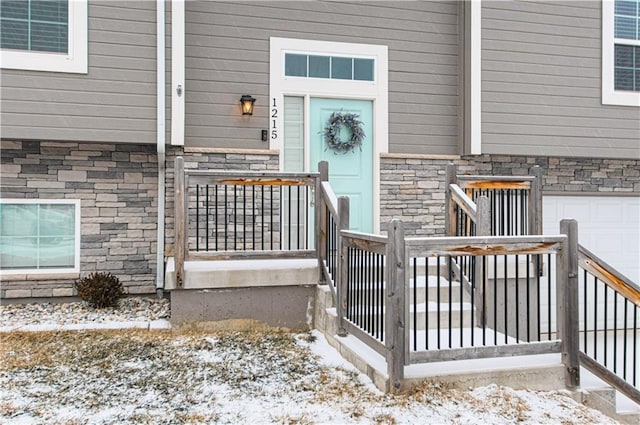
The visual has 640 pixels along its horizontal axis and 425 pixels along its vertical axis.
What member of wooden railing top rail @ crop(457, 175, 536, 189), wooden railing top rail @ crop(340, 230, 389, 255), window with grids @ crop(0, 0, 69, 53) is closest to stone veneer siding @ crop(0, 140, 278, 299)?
window with grids @ crop(0, 0, 69, 53)

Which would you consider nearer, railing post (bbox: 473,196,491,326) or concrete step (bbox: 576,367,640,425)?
concrete step (bbox: 576,367,640,425)

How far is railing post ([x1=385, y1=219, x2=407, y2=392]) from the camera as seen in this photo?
3166mm

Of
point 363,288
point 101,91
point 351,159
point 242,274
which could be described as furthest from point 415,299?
point 101,91

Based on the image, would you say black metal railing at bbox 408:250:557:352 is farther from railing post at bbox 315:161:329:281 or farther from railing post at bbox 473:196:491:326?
railing post at bbox 315:161:329:281

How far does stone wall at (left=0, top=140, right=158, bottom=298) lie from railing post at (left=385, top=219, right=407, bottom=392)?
3973 mm

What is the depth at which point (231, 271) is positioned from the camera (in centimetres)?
472

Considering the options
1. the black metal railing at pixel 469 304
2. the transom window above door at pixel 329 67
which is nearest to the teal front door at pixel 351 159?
the transom window above door at pixel 329 67

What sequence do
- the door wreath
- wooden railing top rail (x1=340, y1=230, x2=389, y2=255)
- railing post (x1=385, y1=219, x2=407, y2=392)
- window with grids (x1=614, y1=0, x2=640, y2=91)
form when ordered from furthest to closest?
window with grids (x1=614, y1=0, x2=640, y2=91) < the door wreath < wooden railing top rail (x1=340, y1=230, x2=389, y2=255) < railing post (x1=385, y1=219, x2=407, y2=392)

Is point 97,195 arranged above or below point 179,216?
above

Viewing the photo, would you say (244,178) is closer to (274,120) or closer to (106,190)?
(274,120)

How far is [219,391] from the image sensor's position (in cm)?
336

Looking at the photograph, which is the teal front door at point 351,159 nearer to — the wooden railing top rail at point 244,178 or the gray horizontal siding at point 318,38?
the gray horizontal siding at point 318,38

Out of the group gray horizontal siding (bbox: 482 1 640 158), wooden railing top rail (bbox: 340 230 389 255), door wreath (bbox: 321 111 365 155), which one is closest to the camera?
wooden railing top rail (bbox: 340 230 389 255)

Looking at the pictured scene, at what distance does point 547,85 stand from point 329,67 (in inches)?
115
